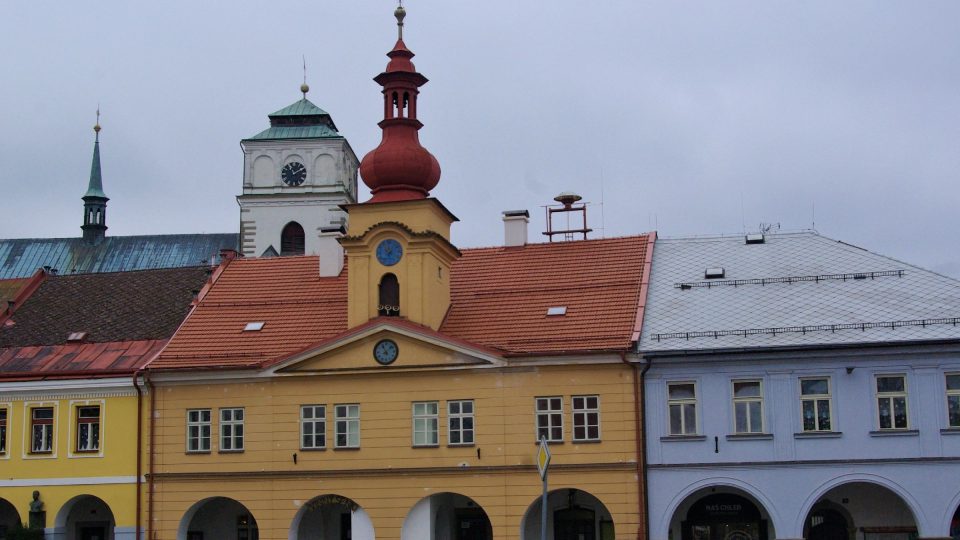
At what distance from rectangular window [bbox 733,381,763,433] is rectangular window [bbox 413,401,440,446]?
26.3 ft

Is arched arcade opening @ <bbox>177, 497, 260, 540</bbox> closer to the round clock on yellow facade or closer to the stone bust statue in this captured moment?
the stone bust statue

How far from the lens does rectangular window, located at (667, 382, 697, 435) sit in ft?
137

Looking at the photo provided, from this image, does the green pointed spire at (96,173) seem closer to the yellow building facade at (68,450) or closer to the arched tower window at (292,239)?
the arched tower window at (292,239)

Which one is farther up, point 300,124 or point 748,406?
point 300,124

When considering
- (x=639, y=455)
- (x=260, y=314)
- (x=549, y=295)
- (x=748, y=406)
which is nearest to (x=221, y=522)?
(x=260, y=314)

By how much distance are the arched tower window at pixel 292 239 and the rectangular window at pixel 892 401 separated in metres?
48.0

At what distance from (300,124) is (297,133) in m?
1.27

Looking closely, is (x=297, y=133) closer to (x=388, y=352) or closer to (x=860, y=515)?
(x=388, y=352)

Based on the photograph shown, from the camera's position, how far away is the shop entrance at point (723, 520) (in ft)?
140

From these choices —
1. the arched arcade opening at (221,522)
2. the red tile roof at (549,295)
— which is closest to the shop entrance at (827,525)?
the red tile roof at (549,295)

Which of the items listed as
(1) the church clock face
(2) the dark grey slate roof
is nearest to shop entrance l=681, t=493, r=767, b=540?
(2) the dark grey slate roof

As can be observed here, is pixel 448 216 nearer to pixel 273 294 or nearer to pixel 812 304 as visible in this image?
pixel 273 294

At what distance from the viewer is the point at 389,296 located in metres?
45.2

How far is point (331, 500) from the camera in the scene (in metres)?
44.2
